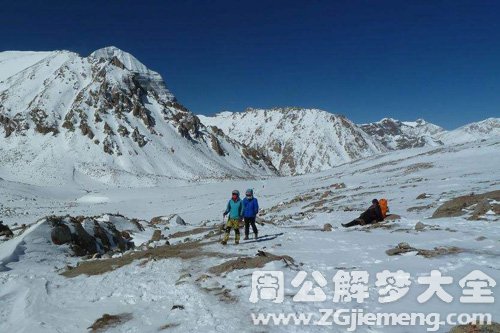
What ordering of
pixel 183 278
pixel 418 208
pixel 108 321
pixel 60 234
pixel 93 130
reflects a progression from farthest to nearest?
pixel 93 130, pixel 418 208, pixel 60 234, pixel 183 278, pixel 108 321

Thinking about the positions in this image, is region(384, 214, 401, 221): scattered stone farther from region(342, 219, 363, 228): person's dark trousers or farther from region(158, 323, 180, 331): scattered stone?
region(158, 323, 180, 331): scattered stone

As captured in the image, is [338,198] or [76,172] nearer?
[338,198]

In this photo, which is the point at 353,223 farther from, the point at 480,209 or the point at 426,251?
the point at 426,251

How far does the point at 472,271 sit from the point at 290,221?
16579 millimetres

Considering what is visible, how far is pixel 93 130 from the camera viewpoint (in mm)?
126625

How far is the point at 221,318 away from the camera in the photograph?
29.0 feet

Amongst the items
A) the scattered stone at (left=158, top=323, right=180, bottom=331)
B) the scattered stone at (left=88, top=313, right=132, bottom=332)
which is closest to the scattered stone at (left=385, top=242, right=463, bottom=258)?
the scattered stone at (left=158, top=323, right=180, bottom=331)

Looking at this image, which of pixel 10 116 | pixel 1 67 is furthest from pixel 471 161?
pixel 1 67

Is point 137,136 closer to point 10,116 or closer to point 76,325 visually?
point 10,116

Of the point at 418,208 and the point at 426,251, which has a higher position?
the point at 418,208

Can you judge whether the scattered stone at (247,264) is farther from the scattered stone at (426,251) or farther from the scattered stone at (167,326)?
the scattered stone at (167,326)

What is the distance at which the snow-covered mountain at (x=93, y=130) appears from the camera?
4242 inches

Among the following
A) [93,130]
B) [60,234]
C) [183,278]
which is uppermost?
[93,130]

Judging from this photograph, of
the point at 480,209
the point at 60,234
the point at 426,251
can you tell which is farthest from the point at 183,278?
the point at 480,209
